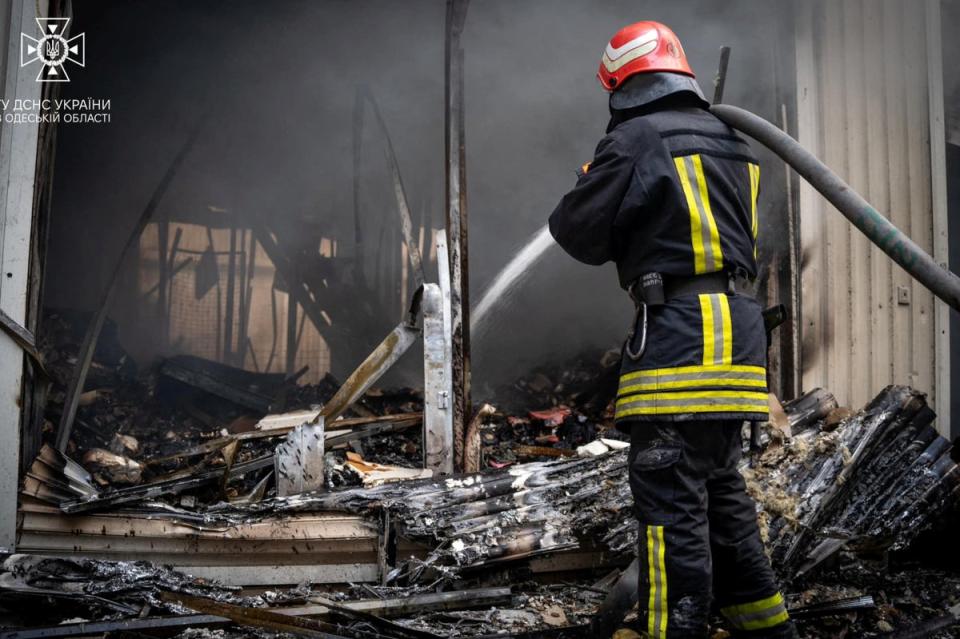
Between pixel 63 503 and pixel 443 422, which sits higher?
pixel 443 422

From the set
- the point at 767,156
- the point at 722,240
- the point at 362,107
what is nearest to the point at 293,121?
the point at 362,107

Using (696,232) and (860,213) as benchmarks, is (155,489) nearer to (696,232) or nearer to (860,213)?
(696,232)

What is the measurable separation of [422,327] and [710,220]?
2090mm

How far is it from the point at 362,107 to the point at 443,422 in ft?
15.9

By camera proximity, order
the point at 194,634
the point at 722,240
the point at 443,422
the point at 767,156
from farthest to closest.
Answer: the point at 767,156
the point at 443,422
the point at 194,634
the point at 722,240

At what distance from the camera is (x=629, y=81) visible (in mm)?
2486

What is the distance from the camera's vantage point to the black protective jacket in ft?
7.14

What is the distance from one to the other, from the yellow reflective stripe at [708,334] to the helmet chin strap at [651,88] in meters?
0.79

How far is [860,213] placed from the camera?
2.09 meters

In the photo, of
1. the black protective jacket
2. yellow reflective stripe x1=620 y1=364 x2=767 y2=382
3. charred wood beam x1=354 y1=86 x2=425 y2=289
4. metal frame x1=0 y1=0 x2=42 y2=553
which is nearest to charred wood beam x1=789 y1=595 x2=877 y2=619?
the black protective jacket

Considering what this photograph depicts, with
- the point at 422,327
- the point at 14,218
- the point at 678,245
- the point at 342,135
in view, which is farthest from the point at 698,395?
the point at 342,135

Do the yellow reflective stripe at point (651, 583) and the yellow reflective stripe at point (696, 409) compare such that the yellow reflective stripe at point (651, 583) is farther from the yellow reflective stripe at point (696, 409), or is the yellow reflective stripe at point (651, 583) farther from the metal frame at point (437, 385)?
the metal frame at point (437, 385)

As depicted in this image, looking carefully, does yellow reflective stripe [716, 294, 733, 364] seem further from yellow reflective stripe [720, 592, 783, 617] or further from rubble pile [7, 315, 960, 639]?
rubble pile [7, 315, 960, 639]

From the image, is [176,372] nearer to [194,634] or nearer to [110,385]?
[110,385]
